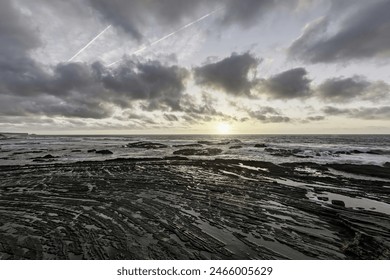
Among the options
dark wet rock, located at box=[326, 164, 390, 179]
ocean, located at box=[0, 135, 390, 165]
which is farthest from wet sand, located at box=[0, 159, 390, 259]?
ocean, located at box=[0, 135, 390, 165]

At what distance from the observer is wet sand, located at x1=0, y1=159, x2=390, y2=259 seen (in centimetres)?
712

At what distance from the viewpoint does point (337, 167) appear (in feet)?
85.9

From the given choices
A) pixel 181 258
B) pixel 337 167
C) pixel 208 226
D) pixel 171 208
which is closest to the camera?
pixel 181 258

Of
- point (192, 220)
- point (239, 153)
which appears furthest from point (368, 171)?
point (239, 153)

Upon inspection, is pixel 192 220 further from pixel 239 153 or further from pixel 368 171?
pixel 239 153

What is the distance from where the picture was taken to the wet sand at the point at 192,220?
712 cm

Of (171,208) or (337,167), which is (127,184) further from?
(337,167)

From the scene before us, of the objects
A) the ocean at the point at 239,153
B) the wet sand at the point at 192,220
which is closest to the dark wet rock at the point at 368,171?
the wet sand at the point at 192,220

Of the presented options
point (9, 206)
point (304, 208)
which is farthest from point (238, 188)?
point (9, 206)

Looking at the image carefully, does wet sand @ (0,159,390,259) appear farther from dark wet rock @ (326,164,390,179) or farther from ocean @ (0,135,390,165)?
ocean @ (0,135,390,165)

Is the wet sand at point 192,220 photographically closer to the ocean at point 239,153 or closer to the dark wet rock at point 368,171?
the dark wet rock at point 368,171

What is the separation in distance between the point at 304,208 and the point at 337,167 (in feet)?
61.5

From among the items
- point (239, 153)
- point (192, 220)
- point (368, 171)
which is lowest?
point (239, 153)

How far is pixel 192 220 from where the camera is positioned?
986cm
